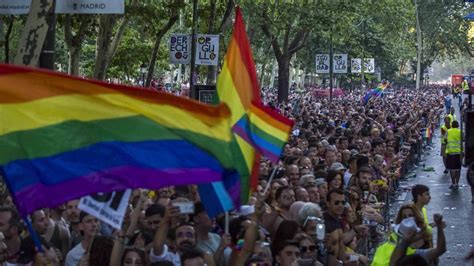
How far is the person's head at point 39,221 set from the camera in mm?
8946

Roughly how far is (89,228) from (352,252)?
3097mm

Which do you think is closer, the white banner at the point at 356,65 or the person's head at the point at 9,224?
the person's head at the point at 9,224

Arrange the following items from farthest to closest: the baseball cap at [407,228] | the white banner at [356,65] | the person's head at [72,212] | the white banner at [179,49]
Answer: the white banner at [356,65] < the white banner at [179,49] < the person's head at [72,212] < the baseball cap at [407,228]

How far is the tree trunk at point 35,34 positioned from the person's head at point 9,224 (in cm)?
319

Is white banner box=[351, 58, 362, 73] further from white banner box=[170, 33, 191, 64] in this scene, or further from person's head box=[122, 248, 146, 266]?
person's head box=[122, 248, 146, 266]

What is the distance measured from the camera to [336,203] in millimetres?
11312

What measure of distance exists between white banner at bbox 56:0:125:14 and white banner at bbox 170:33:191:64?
32.2 ft

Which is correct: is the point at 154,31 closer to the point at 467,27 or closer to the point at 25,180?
the point at 25,180

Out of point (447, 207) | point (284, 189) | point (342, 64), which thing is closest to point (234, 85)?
point (284, 189)

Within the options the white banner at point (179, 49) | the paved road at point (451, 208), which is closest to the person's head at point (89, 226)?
the paved road at point (451, 208)

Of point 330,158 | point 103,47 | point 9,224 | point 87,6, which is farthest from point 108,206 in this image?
point 103,47

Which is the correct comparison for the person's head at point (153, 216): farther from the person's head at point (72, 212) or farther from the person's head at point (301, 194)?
the person's head at point (301, 194)

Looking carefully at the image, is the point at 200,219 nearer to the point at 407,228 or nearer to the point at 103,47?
the point at 407,228

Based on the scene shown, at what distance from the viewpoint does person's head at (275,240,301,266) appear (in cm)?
860
